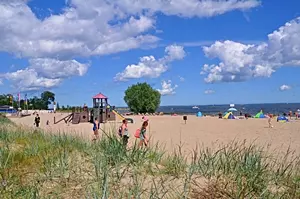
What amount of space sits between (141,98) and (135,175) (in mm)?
92075

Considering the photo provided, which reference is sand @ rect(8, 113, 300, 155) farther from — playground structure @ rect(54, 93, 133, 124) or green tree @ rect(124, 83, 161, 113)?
green tree @ rect(124, 83, 161, 113)

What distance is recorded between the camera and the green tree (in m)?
96.5

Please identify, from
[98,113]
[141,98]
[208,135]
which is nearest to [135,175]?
[208,135]

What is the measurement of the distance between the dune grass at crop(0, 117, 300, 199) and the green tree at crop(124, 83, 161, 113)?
90751 mm

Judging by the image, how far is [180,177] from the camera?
4.60 m

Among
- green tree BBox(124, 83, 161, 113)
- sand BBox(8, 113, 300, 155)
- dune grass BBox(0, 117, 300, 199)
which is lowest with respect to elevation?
sand BBox(8, 113, 300, 155)

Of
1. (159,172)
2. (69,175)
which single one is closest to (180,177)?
(159,172)

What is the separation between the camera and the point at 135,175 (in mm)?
4453

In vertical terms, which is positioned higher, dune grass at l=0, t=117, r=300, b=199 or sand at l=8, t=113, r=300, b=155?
dune grass at l=0, t=117, r=300, b=199

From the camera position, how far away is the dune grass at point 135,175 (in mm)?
4016

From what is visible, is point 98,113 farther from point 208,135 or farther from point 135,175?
point 135,175

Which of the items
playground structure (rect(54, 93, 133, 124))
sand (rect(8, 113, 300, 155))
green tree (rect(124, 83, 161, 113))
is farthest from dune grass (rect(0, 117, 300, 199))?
green tree (rect(124, 83, 161, 113))

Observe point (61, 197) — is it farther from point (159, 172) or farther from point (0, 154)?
point (0, 154)

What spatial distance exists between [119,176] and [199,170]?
103 cm
